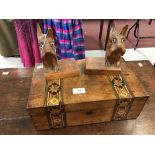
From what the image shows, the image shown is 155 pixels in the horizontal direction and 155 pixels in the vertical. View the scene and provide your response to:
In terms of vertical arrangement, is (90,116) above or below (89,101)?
below

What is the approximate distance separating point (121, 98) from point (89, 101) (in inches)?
5.9

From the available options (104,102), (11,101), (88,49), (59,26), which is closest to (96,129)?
(104,102)

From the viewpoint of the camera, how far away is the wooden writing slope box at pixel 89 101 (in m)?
A: 0.71

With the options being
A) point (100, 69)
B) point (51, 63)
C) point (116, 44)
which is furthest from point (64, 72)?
point (116, 44)

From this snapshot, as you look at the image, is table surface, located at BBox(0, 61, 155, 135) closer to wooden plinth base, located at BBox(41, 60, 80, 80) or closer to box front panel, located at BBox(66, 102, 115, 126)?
box front panel, located at BBox(66, 102, 115, 126)

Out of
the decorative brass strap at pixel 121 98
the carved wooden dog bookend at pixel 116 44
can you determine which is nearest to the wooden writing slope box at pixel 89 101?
the decorative brass strap at pixel 121 98

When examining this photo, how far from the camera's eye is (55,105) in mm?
694

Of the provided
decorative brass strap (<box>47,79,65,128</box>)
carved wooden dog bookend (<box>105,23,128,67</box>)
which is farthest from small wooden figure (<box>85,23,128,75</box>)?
decorative brass strap (<box>47,79,65,128</box>)

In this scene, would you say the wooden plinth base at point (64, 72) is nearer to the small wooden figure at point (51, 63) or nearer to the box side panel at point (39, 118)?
the small wooden figure at point (51, 63)

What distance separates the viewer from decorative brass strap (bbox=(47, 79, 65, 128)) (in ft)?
2.31

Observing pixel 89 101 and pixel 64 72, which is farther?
pixel 64 72

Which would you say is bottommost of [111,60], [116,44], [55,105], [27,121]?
[27,121]

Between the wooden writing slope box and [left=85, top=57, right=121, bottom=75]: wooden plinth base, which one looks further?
[left=85, top=57, right=121, bottom=75]: wooden plinth base

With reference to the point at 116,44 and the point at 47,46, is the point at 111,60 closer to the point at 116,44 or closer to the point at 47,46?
the point at 116,44
